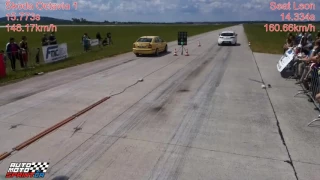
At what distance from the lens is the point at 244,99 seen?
967 cm

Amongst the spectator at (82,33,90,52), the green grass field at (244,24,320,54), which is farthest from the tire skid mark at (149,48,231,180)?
the spectator at (82,33,90,52)

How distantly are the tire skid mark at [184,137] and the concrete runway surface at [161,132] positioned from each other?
2 centimetres

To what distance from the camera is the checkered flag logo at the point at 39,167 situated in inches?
194

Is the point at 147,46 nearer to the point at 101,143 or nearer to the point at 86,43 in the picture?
the point at 86,43

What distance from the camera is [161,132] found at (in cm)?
670

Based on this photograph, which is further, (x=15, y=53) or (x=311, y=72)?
(x=15, y=53)

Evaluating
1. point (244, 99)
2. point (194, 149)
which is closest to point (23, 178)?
point (194, 149)

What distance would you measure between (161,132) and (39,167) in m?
2.75

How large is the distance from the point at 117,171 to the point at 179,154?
1299 millimetres

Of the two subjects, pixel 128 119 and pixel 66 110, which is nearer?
pixel 128 119

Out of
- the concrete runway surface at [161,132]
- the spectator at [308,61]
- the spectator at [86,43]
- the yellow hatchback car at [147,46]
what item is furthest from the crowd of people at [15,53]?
the spectator at [308,61]

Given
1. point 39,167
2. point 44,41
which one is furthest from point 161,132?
point 44,41

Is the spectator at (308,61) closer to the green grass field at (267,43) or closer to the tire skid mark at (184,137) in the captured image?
the tire skid mark at (184,137)

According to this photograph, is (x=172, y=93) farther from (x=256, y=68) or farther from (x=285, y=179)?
(x=256, y=68)
